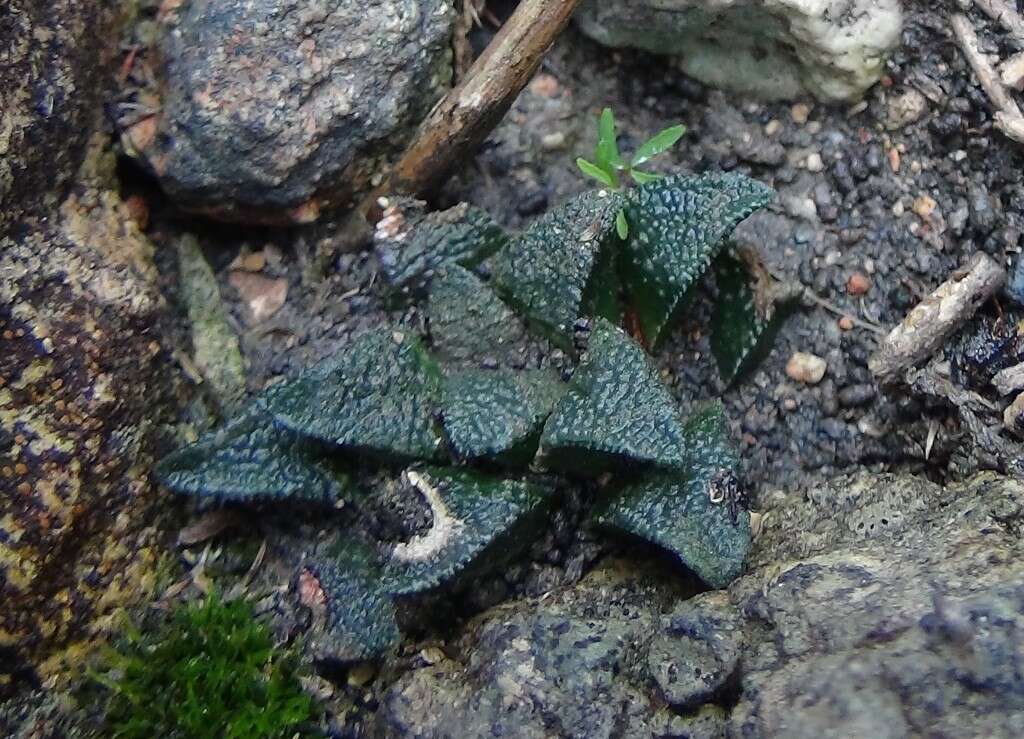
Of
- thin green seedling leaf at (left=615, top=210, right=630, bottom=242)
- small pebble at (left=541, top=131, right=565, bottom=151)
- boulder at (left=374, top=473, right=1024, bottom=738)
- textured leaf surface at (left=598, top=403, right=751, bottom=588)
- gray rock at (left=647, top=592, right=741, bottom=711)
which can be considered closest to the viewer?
boulder at (left=374, top=473, right=1024, bottom=738)

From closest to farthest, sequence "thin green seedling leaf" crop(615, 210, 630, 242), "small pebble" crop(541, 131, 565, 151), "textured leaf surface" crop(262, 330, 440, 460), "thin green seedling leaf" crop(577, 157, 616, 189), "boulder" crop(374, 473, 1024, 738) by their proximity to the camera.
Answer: "boulder" crop(374, 473, 1024, 738)
"textured leaf surface" crop(262, 330, 440, 460)
"thin green seedling leaf" crop(615, 210, 630, 242)
"thin green seedling leaf" crop(577, 157, 616, 189)
"small pebble" crop(541, 131, 565, 151)

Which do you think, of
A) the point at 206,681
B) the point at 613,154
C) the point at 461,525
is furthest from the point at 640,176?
the point at 206,681

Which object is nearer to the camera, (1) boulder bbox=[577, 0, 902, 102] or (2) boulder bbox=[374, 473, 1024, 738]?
(2) boulder bbox=[374, 473, 1024, 738]

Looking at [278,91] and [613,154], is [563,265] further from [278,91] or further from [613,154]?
[278,91]

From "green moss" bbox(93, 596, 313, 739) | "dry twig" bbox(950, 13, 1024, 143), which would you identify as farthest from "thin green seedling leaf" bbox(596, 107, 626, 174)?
"green moss" bbox(93, 596, 313, 739)

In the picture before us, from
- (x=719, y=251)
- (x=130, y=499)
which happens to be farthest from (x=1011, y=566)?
(x=130, y=499)

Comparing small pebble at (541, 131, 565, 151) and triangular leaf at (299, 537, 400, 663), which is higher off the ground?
small pebble at (541, 131, 565, 151)

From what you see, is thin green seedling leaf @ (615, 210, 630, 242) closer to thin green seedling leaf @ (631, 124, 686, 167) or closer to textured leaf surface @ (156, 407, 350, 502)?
thin green seedling leaf @ (631, 124, 686, 167)

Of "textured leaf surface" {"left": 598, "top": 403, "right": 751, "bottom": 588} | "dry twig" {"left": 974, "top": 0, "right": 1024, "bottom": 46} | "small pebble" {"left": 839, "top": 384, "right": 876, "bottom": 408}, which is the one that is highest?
"dry twig" {"left": 974, "top": 0, "right": 1024, "bottom": 46}

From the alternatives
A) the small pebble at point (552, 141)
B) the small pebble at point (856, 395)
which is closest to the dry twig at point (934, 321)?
the small pebble at point (856, 395)
